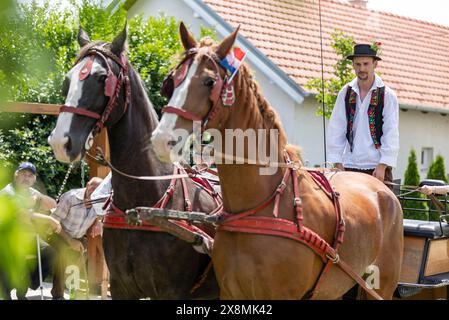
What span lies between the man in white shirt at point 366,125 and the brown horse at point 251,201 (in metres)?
1.24

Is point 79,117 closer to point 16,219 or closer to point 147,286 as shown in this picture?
point 147,286

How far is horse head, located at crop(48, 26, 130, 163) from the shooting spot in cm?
347

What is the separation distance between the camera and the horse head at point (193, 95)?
293cm

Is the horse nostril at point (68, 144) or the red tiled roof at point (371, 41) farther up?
the red tiled roof at point (371, 41)

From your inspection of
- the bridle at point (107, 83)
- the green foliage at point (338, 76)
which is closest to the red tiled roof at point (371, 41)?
the green foliage at point (338, 76)

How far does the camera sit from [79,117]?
3572 mm

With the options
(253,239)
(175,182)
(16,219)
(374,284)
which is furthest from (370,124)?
(16,219)

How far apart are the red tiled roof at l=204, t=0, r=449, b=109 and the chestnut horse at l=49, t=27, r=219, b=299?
723cm

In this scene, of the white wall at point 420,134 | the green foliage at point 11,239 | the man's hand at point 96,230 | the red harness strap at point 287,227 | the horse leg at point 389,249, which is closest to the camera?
the green foliage at point 11,239

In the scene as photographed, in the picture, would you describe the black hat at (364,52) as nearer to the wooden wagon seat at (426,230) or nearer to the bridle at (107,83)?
the wooden wagon seat at (426,230)

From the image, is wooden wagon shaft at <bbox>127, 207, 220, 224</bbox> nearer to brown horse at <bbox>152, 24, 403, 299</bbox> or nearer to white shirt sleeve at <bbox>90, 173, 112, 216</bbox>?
brown horse at <bbox>152, 24, 403, 299</bbox>

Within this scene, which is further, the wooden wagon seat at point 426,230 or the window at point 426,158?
the window at point 426,158

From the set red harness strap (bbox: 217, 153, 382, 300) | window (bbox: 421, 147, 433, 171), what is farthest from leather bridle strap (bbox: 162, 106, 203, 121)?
window (bbox: 421, 147, 433, 171)

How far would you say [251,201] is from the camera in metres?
3.23
